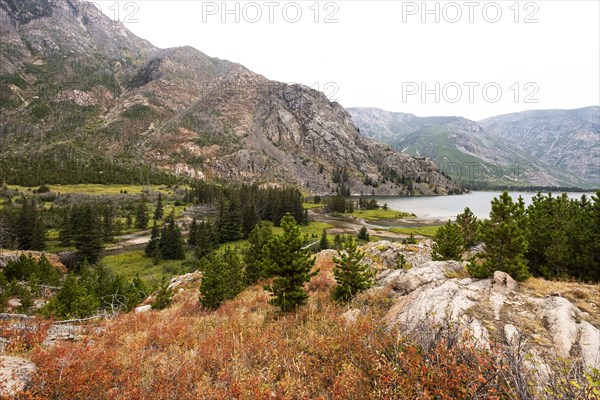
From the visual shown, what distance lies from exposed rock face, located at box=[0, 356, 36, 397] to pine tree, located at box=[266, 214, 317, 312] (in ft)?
30.1

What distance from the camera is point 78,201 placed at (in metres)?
95.6

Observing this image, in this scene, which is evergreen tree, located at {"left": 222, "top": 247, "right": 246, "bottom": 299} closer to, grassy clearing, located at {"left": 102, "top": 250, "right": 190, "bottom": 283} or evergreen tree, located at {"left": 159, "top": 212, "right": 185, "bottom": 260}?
grassy clearing, located at {"left": 102, "top": 250, "right": 190, "bottom": 283}

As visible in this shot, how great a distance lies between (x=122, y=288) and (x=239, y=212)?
5313 cm

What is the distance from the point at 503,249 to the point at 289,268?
10.7 metres

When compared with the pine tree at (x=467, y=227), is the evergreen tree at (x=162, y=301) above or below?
below

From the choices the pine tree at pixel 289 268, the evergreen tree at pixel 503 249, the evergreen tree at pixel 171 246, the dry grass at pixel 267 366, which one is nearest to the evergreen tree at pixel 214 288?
the pine tree at pixel 289 268

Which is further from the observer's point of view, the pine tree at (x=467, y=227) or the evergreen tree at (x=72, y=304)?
the pine tree at (x=467, y=227)

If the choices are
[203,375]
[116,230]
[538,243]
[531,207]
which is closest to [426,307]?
[203,375]

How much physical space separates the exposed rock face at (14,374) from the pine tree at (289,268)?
917cm

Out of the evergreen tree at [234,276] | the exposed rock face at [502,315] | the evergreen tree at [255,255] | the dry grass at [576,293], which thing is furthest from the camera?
the evergreen tree at [255,255]

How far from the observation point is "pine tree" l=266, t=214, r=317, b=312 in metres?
14.2

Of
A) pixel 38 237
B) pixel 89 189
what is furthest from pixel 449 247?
pixel 89 189

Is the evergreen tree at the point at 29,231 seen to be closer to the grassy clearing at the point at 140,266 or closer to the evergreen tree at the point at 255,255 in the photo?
the grassy clearing at the point at 140,266

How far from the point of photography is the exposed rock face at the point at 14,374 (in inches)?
233
